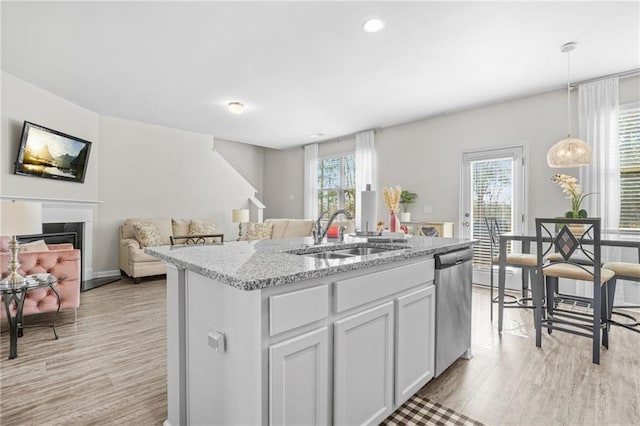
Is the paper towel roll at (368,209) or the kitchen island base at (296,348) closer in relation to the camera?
the kitchen island base at (296,348)

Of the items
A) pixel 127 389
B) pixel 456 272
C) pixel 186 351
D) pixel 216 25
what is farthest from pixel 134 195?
pixel 456 272

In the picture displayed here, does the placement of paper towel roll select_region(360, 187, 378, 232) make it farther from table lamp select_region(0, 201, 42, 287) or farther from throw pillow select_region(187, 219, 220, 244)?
throw pillow select_region(187, 219, 220, 244)

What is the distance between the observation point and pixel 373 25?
105 inches

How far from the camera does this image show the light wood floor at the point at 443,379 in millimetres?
1733

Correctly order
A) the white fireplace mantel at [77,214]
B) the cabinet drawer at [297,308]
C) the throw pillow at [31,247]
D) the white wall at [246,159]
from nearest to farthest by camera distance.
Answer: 1. the cabinet drawer at [297,308]
2. the throw pillow at [31,247]
3. the white fireplace mantel at [77,214]
4. the white wall at [246,159]

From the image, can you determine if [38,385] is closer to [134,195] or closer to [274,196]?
[134,195]

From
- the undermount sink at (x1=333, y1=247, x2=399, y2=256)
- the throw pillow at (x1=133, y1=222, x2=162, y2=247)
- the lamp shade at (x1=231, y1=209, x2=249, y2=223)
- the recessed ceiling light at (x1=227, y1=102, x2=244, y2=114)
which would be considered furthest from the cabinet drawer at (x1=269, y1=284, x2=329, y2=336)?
the lamp shade at (x1=231, y1=209, x2=249, y2=223)

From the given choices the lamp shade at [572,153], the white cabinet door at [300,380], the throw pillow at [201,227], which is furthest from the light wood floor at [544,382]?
the throw pillow at [201,227]

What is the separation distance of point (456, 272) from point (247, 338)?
156cm

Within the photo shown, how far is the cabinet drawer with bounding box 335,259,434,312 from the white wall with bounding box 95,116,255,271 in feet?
17.6

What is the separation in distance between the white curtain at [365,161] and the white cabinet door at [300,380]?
4828 mm

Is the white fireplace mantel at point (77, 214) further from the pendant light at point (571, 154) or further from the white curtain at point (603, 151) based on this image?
the white curtain at point (603, 151)

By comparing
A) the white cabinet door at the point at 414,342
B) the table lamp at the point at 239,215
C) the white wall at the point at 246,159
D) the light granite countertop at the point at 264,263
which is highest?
the white wall at the point at 246,159

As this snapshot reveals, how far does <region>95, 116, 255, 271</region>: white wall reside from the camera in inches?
209
